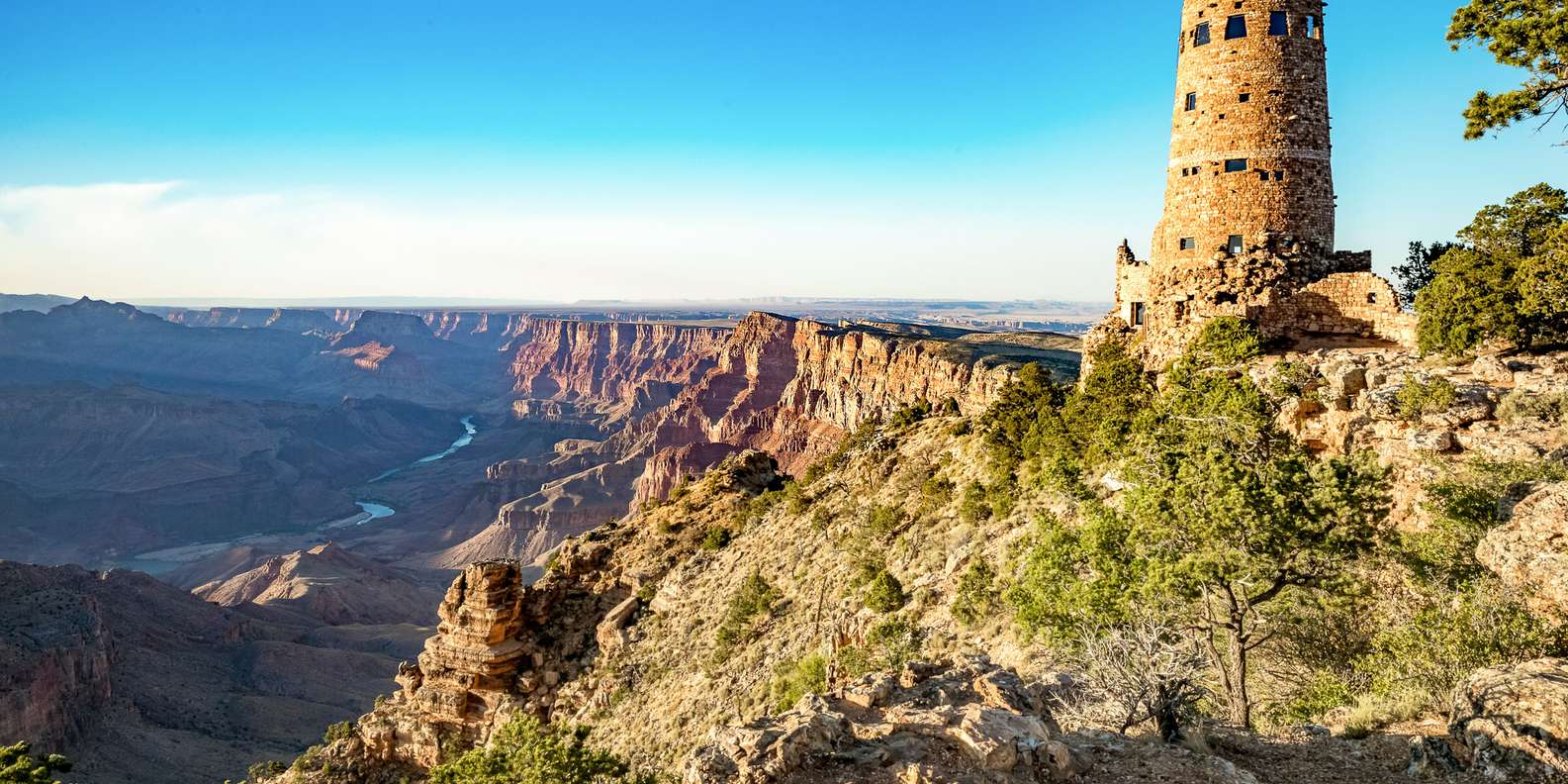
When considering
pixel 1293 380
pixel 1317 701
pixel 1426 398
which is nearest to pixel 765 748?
pixel 1317 701

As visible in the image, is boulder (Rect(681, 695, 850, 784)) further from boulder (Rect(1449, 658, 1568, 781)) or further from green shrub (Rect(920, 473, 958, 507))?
green shrub (Rect(920, 473, 958, 507))

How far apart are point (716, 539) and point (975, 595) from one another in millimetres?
18086

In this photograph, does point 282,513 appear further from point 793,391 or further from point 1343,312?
point 1343,312

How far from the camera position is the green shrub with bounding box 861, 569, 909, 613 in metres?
25.3

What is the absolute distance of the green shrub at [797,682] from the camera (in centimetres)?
2209

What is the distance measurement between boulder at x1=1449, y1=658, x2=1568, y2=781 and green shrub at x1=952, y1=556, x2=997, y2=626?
11.7m

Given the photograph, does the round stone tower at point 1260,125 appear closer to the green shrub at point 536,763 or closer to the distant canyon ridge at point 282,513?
the distant canyon ridge at point 282,513

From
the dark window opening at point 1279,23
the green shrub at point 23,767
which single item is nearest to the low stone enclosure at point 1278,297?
the dark window opening at point 1279,23

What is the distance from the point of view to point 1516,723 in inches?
393

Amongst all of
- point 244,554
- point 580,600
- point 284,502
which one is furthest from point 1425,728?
point 284,502

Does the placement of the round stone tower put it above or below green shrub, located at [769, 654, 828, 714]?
above

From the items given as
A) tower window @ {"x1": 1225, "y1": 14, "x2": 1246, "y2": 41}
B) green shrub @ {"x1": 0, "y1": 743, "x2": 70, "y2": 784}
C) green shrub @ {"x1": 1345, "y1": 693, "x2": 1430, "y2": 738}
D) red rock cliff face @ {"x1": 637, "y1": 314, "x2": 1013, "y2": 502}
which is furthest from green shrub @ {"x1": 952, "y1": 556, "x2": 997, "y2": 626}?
red rock cliff face @ {"x1": 637, "y1": 314, "x2": 1013, "y2": 502}

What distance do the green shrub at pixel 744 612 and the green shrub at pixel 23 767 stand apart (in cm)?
1729

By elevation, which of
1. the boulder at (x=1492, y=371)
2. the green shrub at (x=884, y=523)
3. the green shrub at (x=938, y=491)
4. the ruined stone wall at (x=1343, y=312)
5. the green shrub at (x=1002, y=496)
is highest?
the ruined stone wall at (x=1343, y=312)
